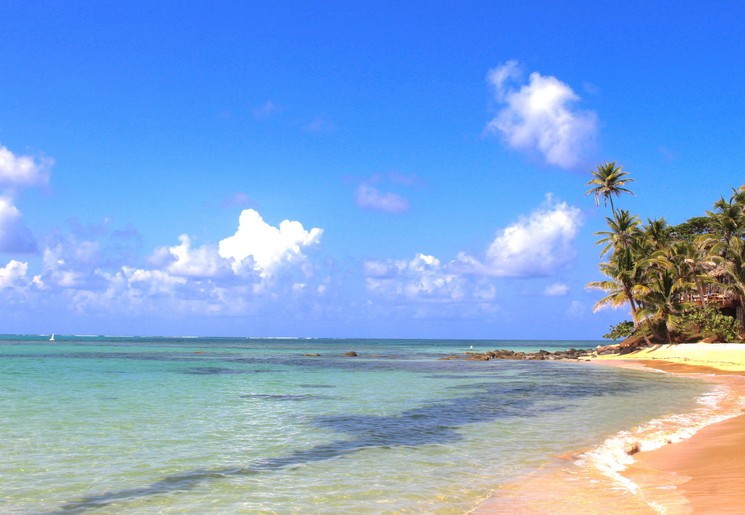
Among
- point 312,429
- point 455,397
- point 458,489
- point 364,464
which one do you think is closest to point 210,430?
point 312,429

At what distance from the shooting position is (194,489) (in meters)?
9.46

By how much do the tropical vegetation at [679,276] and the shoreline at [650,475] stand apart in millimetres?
37355

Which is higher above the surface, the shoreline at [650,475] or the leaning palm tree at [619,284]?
the leaning palm tree at [619,284]

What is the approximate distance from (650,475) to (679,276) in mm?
48529

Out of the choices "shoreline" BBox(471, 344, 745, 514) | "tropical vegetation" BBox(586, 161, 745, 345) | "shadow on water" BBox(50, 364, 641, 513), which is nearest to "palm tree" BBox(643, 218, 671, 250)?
"tropical vegetation" BBox(586, 161, 745, 345)

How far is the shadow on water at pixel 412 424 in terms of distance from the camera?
971cm

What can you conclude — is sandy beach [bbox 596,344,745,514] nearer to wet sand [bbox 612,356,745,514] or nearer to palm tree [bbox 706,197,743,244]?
wet sand [bbox 612,356,745,514]

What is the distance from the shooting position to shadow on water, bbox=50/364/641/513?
9705 mm

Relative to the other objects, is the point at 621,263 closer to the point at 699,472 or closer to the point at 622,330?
the point at 622,330

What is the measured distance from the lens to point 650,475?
10250 mm

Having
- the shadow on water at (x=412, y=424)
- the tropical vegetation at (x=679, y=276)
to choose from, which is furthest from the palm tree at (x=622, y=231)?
the shadow on water at (x=412, y=424)

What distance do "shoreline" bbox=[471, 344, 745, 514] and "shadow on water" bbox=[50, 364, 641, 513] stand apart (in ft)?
12.8

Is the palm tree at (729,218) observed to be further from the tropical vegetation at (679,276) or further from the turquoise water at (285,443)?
the turquoise water at (285,443)

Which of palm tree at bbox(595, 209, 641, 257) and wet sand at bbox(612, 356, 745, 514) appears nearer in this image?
wet sand at bbox(612, 356, 745, 514)
